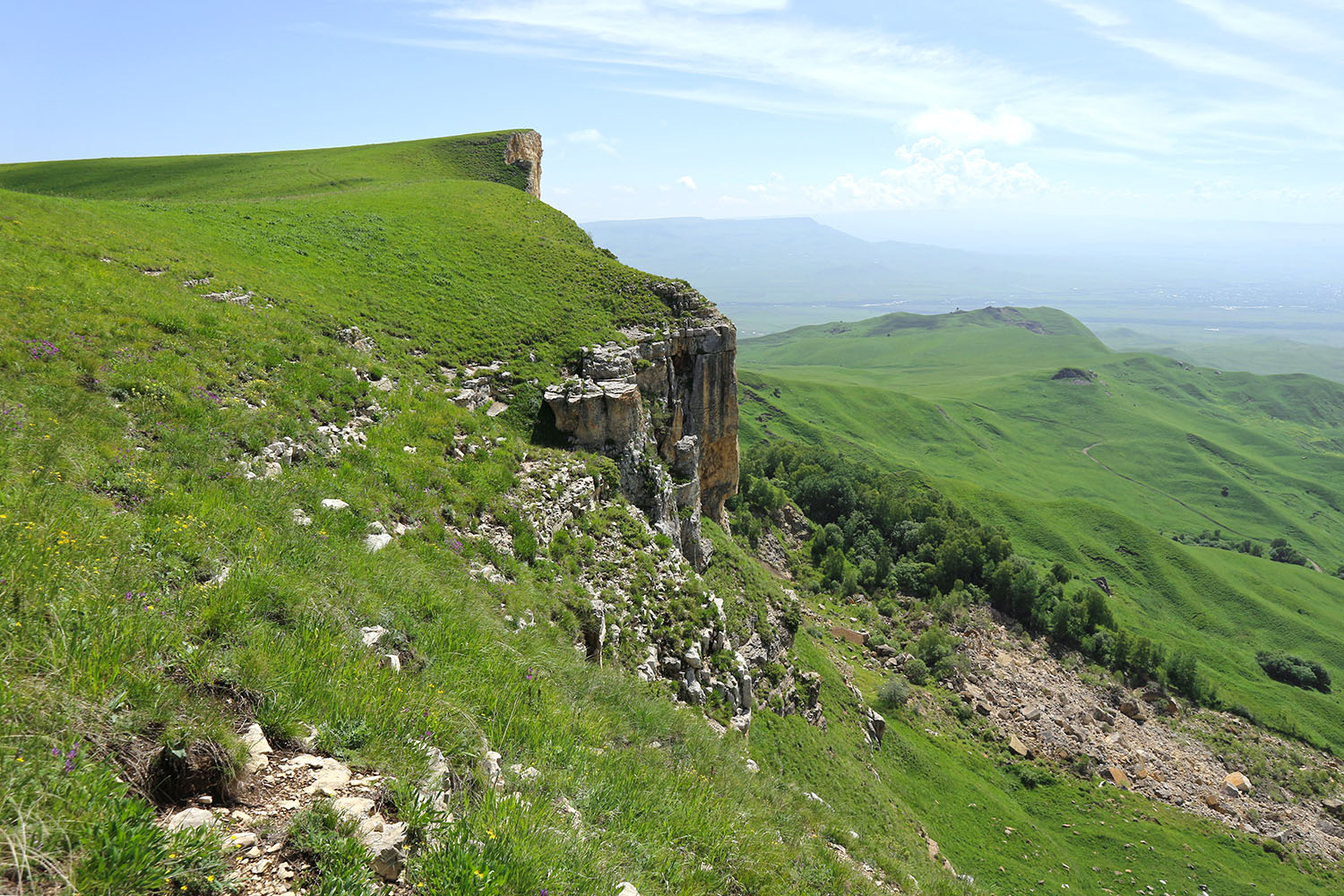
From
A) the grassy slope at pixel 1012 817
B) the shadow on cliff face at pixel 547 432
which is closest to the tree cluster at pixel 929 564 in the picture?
the grassy slope at pixel 1012 817

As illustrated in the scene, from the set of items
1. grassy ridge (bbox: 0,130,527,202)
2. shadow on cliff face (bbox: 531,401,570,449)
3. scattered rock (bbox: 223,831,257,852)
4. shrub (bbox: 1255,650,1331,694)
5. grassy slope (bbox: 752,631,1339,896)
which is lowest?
shrub (bbox: 1255,650,1331,694)

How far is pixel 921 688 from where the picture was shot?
5912 centimetres

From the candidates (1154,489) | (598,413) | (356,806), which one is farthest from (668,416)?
(1154,489)

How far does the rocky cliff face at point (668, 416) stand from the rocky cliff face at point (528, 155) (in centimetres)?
4422

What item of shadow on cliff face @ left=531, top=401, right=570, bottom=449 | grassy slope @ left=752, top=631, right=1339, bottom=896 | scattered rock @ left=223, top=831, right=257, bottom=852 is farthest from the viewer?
grassy slope @ left=752, top=631, right=1339, bottom=896

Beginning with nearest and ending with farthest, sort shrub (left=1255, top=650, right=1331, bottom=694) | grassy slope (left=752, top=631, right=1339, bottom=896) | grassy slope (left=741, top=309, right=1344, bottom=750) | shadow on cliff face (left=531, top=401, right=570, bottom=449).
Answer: shadow on cliff face (left=531, top=401, right=570, bottom=449) < grassy slope (left=752, top=631, right=1339, bottom=896) < shrub (left=1255, top=650, right=1331, bottom=694) < grassy slope (left=741, top=309, right=1344, bottom=750)

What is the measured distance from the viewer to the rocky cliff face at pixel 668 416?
28.3 meters

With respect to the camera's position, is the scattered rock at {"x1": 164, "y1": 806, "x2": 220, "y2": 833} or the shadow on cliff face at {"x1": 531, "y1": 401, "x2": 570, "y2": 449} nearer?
the scattered rock at {"x1": 164, "y1": 806, "x2": 220, "y2": 833}

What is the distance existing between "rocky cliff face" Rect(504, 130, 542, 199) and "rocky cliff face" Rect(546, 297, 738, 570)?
44.2 m

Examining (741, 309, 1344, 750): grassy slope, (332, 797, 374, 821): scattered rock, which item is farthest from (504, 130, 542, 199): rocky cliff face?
(332, 797, 374, 821): scattered rock

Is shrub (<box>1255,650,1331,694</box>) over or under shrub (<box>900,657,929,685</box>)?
under

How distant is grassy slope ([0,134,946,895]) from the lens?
4531mm

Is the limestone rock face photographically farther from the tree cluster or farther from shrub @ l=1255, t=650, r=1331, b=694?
shrub @ l=1255, t=650, r=1331, b=694

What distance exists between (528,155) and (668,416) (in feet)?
193
